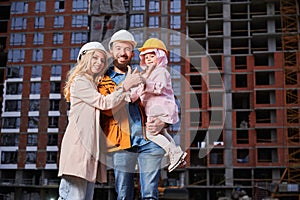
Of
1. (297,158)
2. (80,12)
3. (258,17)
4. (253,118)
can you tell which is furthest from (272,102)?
(80,12)

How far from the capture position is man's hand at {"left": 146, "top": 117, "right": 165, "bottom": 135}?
12.7 feet

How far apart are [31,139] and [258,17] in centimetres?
2569

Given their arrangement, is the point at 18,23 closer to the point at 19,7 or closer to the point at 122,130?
the point at 19,7

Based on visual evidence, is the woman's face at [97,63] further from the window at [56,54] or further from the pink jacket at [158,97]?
the window at [56,54]

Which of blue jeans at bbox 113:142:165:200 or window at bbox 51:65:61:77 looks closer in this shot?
blue jeans at bbox 113:142:165:200

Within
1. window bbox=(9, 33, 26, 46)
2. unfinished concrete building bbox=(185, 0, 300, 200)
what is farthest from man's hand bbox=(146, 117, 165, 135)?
window bbox=(9, 33, 26, 46)

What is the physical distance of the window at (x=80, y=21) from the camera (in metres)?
48.9

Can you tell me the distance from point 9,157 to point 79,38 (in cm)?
1404

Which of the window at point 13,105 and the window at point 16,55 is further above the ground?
the window at point 16,55

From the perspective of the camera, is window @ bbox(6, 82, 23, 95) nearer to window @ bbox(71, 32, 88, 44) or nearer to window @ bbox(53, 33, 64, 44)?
window @ bbox(53, 33, 64, 44)

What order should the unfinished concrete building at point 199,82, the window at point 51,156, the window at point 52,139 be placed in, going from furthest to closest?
the window at point 52,139 → the window at point 51,156 → the unfinished concrete building at point 199,82

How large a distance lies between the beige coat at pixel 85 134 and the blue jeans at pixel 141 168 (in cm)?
18

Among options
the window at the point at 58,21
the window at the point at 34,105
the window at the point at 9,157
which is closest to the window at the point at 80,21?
the window at the point at 58,21

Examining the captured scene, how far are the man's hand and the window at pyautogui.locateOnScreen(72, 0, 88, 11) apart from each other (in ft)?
153
